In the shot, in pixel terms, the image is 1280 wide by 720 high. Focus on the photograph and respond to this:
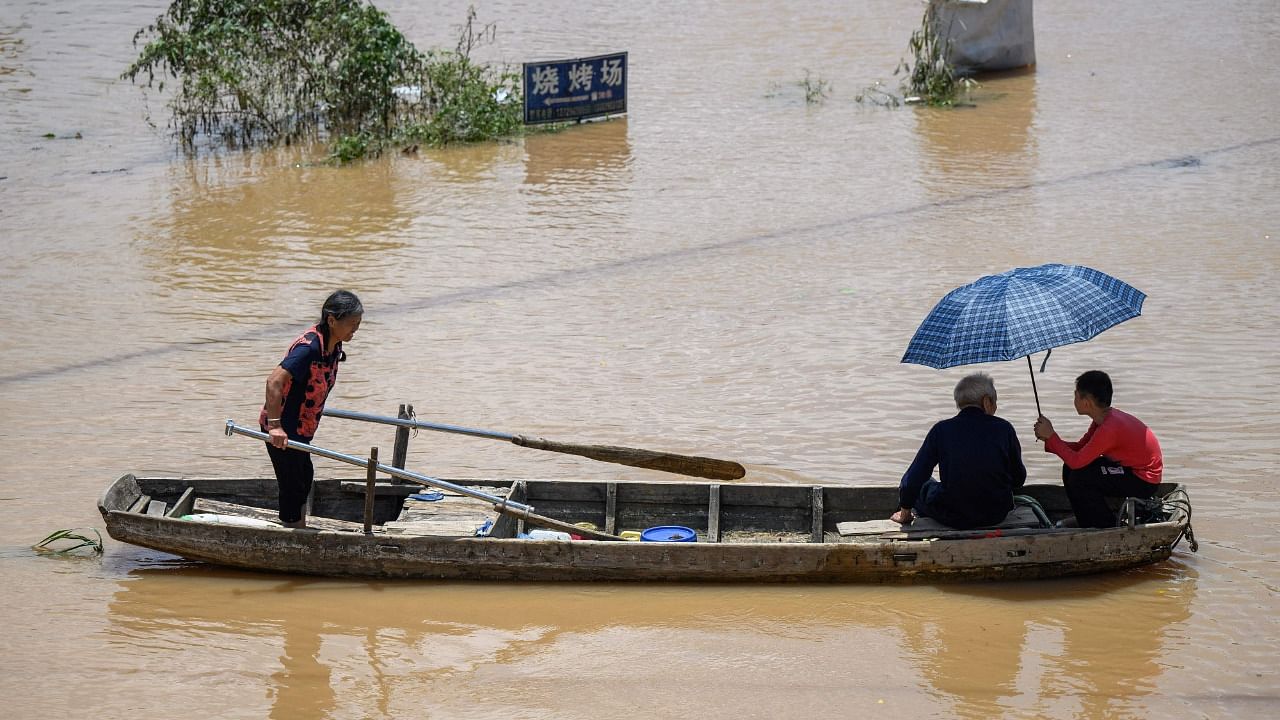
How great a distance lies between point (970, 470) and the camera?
589 cm

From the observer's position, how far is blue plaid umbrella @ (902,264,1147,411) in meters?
5.59

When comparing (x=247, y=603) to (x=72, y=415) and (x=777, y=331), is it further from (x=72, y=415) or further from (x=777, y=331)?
(x=777, y=331)

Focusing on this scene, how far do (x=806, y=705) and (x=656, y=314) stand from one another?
5217 mm

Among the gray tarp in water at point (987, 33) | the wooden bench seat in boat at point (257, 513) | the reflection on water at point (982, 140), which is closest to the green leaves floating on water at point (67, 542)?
the wooden bench seat in boat at point (257, 513)

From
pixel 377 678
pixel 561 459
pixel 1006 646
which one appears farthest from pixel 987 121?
pixel 377 678

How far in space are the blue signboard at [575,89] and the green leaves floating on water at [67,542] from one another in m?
10.1

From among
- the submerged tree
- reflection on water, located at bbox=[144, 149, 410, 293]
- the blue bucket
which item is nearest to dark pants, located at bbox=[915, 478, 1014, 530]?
the blue bucket

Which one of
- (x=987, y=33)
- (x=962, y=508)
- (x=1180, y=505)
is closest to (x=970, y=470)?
(x=962, y=508)

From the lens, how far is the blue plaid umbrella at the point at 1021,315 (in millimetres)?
5590

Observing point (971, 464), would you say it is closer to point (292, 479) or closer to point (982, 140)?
point (292, 479)

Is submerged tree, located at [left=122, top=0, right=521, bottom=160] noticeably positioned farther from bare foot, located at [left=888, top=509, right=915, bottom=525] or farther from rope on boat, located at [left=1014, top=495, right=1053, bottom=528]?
rope on boat, located at [left=1014, top=495, right=1053, bottom=528]

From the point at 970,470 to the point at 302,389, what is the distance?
3.04 m

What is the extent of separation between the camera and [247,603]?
6062 mm

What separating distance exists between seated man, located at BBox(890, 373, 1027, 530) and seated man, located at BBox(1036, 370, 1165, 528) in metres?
0.23
